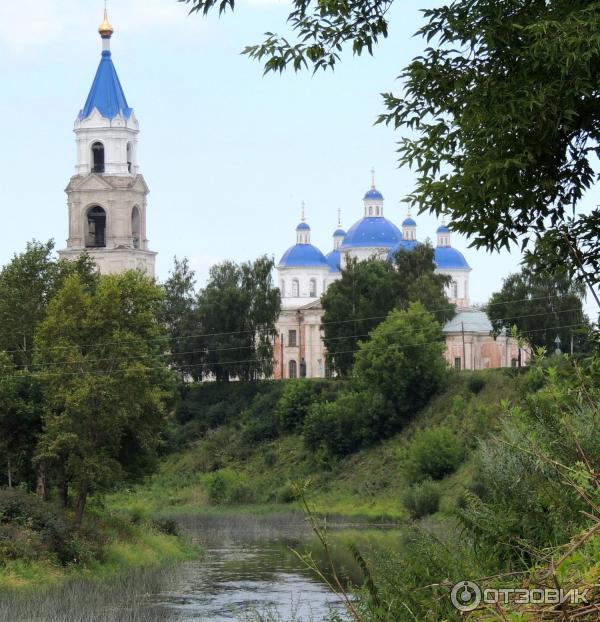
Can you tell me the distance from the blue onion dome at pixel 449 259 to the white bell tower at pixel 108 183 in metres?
23.5

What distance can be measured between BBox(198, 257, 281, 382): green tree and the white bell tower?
6716 mm

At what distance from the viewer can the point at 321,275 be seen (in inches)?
3745

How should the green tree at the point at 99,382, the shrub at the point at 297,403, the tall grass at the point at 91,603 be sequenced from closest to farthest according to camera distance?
the tall grass at the point at 91,603
the green tree at the point at 99,382
the shrub at the point at 297,403

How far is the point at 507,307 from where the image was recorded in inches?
2446

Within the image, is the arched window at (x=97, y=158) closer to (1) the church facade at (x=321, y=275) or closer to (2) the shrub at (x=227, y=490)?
(1) the church facade at (x=321, y=275)

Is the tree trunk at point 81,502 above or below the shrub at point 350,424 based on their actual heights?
below

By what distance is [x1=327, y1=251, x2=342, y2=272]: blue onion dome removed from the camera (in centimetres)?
9694

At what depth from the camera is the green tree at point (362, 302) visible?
6938 cm

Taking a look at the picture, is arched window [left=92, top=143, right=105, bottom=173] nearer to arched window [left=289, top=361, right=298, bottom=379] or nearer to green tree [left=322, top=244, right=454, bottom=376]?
green tree [left=322, top=244, right=454, bottom=376]

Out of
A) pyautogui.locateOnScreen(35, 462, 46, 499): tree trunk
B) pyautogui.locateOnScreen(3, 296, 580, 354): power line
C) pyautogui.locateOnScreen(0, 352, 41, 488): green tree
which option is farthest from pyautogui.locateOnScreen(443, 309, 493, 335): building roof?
pyautogui.locateOnScreen(0, 352, 41, 488): green tree

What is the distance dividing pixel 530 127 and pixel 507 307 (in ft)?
171

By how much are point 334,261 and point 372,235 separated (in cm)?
647

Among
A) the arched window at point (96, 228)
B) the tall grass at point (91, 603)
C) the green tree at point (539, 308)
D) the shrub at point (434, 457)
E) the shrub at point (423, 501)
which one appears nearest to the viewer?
the tall grass at point (91, 603)

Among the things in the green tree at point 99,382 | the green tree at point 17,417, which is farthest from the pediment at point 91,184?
the green tree at point 17,417
